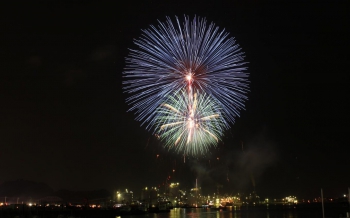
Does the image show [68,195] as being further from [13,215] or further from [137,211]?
[13,215]

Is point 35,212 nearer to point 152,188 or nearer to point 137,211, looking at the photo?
point 137,211

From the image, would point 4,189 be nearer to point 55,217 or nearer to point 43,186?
point 43,186

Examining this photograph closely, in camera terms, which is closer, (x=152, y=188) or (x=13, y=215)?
(x=13, y=215)

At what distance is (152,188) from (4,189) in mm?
53086

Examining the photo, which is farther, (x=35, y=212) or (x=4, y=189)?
(x=4, y=189)

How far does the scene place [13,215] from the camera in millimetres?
52094

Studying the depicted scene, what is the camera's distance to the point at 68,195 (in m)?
177

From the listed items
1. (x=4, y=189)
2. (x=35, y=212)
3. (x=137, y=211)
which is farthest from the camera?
(x=4, y=189)

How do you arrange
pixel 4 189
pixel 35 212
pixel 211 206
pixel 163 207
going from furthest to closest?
1. pixel 211 206
2. pixel 4 189
3. pixel 163 207
4. pixel 35 212

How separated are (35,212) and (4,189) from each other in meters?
109

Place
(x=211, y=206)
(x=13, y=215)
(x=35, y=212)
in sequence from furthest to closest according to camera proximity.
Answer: (x=211, y=206), (x=35, y=212), (x=13, y=215)

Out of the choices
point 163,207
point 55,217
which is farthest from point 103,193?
point 55,217

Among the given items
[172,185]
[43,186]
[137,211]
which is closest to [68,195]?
[43,186]

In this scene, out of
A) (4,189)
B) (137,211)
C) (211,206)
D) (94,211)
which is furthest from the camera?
(211,206)
